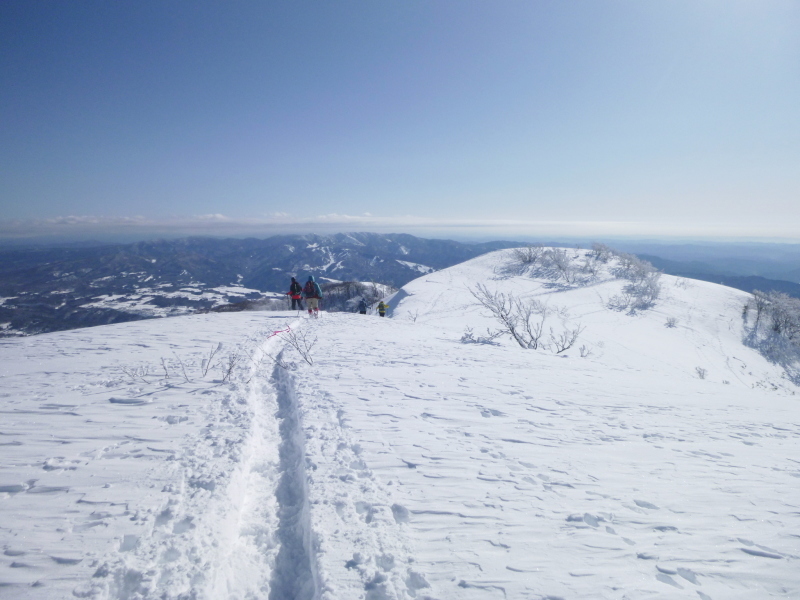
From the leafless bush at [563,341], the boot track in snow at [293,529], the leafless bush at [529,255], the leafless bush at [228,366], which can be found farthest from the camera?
the leafless bush at [529,255]

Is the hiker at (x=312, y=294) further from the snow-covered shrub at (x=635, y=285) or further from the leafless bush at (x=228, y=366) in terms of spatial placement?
the snow-covered shrub at (x=635, y=285)

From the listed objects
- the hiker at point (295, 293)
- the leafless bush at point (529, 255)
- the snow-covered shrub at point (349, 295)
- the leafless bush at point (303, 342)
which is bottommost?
the snow-covered shrub at point (349, 295)

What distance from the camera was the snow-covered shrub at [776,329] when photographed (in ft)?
71.4

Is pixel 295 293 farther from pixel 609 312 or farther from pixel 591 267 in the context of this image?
pixel 591 267

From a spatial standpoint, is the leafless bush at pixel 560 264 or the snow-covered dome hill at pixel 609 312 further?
the leafless bush at pixel 560 264

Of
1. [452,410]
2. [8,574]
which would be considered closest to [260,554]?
[8,574]

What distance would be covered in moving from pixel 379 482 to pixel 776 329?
119 feet

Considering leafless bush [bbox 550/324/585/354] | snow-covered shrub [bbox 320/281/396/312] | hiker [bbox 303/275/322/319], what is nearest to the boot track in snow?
hiker [bbox 303/275/322/319]

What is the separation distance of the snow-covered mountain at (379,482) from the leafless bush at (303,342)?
0.27 meters

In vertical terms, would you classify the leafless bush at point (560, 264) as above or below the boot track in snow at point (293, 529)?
above

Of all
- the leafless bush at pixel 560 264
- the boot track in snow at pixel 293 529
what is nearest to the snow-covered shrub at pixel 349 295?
the leafless bush at pixel 560 264

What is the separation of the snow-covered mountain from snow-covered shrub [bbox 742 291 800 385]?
21.1 meters

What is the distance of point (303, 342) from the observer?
33.4ft

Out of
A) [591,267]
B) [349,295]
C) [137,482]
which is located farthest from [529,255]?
[137,482]
